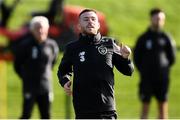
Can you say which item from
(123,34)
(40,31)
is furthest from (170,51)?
(123,34)

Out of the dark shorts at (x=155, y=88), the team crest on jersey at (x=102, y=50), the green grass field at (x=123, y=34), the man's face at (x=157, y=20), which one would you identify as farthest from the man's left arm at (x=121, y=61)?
the green grass field at (x=123, y=34)

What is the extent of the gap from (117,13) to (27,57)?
29411mm

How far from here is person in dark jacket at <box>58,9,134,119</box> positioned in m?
8.68

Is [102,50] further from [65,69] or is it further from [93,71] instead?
[65,69]

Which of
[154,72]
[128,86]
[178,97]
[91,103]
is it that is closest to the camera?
[91,103]

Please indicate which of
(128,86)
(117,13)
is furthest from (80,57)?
(117,13)

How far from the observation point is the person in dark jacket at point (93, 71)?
868 cm

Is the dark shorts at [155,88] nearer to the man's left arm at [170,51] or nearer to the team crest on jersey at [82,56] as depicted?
the man's left arm at [170,51]

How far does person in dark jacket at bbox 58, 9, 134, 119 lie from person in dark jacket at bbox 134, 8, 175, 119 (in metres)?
5.89

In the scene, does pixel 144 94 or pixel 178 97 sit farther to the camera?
pixel 178 97

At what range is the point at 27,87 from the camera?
13211 millimetres

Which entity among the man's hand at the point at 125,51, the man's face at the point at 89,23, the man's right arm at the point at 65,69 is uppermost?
the man's face at the point at 89,23

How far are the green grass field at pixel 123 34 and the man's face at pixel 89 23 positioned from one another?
8.70 meters

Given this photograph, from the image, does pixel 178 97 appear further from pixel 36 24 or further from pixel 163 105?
pixel 36 24
